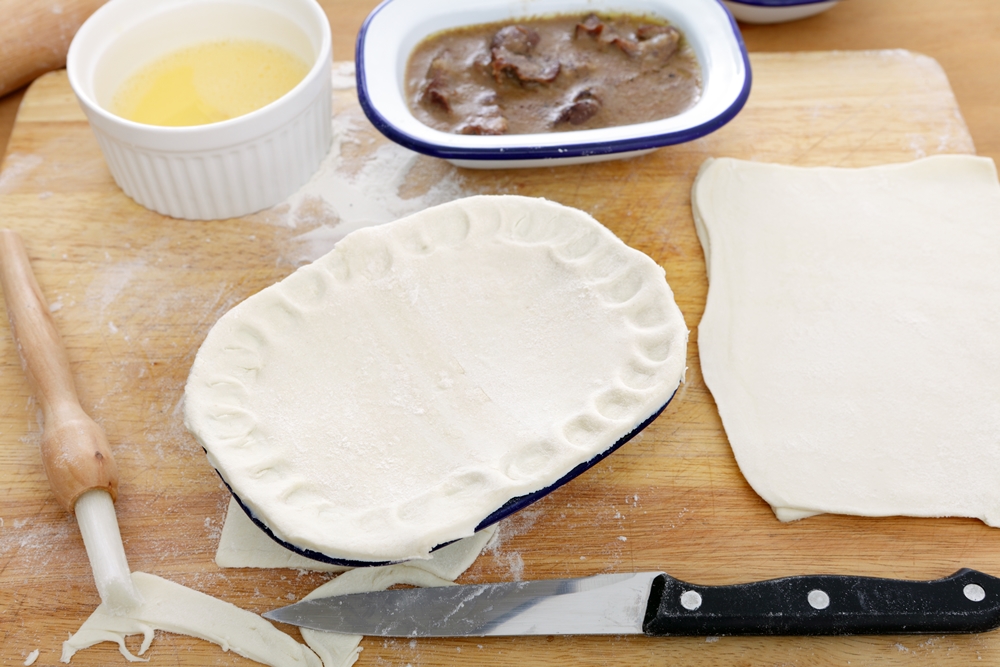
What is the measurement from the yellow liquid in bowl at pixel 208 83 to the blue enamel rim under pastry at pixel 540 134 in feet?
0.66

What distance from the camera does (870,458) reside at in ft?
5.13

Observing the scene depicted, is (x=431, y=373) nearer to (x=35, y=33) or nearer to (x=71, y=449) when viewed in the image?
(x=71, y=449)

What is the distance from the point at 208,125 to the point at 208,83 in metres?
0.26

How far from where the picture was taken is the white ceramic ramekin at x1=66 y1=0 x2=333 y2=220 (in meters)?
1.75

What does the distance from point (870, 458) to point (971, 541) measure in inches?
8.5

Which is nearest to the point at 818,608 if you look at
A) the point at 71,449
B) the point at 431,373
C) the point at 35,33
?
the point at 431,373

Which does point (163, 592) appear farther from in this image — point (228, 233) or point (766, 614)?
point (766, 614)

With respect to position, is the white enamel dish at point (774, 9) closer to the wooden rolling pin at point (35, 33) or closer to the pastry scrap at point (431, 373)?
the pastry scrap at point (431, 373)

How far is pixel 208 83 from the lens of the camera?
6.31 feet

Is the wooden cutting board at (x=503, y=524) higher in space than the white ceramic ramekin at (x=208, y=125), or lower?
lower

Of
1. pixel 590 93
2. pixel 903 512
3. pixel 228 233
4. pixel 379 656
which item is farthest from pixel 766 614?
pixel 228 233

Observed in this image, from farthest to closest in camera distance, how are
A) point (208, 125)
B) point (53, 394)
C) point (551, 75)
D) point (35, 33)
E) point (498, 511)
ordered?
point (35, 33) < point (551, 75) < point (208, 125) < point (53, 394) < point (498, 511)

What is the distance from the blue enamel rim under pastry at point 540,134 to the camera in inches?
72.0

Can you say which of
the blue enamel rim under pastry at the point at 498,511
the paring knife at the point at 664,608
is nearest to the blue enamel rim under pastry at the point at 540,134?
the blue enamel rim under pastry at the point at 498,511
